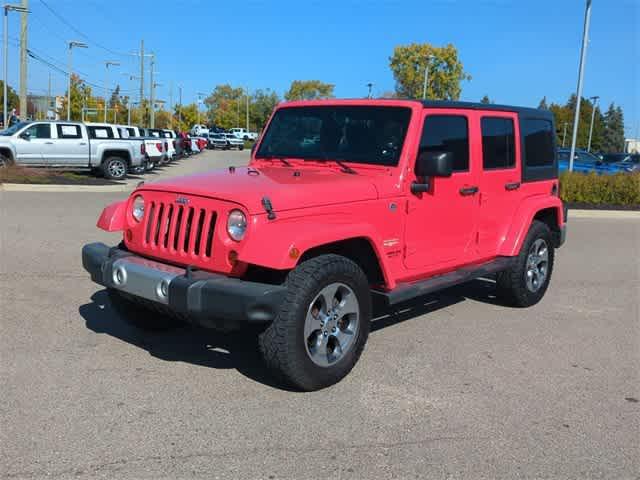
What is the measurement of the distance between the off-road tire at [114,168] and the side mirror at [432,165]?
17797 mm

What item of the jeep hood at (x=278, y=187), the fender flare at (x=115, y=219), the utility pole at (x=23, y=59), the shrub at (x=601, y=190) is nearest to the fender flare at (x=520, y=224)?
the jeep hood at (x=278, y=187)

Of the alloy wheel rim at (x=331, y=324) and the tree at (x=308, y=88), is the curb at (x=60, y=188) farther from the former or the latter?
the tree at (x=308, y=88)

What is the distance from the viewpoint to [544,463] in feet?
11.7

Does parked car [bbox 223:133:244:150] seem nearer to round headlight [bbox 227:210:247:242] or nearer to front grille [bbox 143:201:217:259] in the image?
front grille [bbox 143:201:217:259]

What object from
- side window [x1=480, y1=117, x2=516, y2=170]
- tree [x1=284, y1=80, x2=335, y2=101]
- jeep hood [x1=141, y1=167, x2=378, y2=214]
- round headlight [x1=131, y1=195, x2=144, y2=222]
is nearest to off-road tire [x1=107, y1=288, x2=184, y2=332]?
round headlight [x1=131, y1=195, x2=144, y2=222]

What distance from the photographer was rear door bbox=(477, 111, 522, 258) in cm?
607

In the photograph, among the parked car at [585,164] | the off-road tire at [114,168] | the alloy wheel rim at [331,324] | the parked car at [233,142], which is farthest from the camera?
the parked car at [233,142]

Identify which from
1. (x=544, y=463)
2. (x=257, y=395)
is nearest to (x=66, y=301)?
(x=257, y=395)

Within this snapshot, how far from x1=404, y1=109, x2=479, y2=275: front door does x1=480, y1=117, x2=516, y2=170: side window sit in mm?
211

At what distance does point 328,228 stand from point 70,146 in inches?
728

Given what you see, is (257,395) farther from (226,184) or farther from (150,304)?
(226,184)

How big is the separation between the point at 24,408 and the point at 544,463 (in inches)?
120

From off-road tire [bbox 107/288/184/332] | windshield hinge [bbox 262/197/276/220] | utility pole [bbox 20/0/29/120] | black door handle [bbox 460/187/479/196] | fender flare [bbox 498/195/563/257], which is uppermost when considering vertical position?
utility pole [bbox 20/0/29/120]

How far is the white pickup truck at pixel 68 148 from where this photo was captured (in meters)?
20.2
